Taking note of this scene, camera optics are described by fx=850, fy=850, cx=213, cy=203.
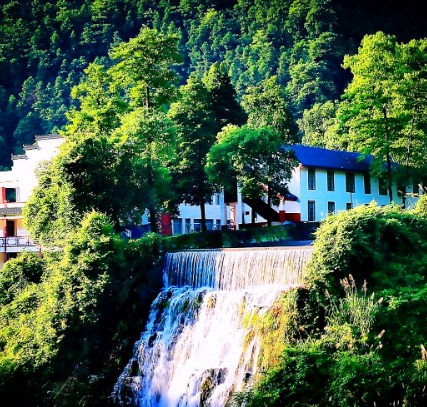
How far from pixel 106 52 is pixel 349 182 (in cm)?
11236

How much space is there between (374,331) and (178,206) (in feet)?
104

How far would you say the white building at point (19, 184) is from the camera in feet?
187

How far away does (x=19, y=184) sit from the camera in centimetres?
6094

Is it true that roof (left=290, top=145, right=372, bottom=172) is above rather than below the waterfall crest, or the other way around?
above

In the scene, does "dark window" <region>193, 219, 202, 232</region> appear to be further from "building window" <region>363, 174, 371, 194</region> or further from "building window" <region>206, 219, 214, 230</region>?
"building window" <region>363, 174, 371, 194</region>

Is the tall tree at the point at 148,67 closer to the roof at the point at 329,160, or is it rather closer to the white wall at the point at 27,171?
the white wall at the point at 27,171

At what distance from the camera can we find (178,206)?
5978 centimetres

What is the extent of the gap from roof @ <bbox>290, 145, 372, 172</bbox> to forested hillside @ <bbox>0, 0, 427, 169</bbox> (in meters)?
56.2

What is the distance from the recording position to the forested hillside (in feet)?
443

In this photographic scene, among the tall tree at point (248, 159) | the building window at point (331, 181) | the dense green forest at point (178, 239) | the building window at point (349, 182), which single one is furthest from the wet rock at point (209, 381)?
the building window at point (349, 182)

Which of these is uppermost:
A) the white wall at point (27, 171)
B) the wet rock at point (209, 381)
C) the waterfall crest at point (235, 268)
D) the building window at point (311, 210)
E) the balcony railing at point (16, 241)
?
the white wall at point (27, 171)

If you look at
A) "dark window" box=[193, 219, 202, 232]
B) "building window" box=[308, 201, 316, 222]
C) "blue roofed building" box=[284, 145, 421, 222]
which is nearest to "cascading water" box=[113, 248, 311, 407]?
"dark window" box=[193, 219, 202, 232]

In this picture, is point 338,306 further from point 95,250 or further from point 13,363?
point 13,363

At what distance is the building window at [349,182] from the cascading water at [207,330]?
3221cm
